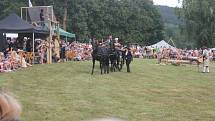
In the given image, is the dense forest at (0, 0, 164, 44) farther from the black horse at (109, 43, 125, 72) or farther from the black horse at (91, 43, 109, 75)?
the black horse at (91, 43, 109, 75)

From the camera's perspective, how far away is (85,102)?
12742 mm

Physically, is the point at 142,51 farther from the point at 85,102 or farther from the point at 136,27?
the point at 85,102

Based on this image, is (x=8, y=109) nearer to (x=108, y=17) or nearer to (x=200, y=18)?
(x=200, y=18)

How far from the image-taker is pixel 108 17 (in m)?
77.3

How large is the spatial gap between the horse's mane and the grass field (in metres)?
7.27

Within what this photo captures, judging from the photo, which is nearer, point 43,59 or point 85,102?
point 85,102

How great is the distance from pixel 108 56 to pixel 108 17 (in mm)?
55363

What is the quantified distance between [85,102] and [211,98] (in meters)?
3.86

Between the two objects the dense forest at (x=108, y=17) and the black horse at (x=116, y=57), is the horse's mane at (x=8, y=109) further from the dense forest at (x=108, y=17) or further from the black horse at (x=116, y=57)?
the dense forest at (x=108, y=17)

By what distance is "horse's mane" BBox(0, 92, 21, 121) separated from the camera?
9.50 feet

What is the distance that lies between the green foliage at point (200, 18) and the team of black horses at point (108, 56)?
35.9 m

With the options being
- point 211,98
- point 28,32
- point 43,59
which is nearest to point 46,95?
point 211,98

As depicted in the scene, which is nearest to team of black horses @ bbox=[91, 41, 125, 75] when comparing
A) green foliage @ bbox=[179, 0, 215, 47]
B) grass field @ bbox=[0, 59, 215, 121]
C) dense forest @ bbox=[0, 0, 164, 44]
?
grass field @ bbox=[0, 59, 215, 121]

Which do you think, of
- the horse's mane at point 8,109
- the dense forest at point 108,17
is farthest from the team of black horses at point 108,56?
the dense forest at point 108,17
